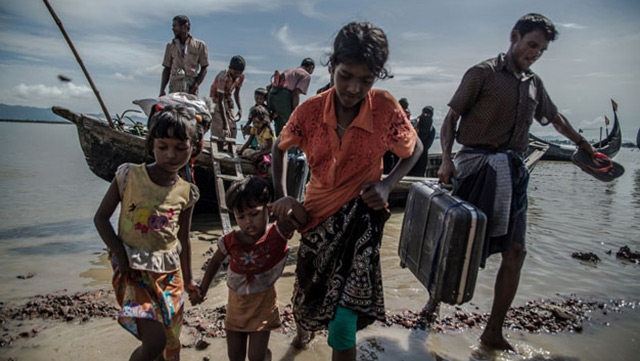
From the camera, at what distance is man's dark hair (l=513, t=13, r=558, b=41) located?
2312 millimetres

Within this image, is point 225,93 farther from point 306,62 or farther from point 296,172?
point 296,172

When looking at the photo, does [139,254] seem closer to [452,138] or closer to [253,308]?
[253,308]

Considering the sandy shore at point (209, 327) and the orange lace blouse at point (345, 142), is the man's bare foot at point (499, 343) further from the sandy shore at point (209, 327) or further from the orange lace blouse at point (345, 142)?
the orange lace blouse at point (345, 142)

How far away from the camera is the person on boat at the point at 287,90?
18.6ft

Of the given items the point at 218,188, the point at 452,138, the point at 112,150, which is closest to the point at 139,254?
the point at 452,138

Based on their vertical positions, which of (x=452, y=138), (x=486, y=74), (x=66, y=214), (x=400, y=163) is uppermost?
(x=486, y=74)

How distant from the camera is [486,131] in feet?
8.01

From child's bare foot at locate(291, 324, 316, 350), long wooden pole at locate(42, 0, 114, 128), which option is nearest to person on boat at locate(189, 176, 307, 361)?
child's bare foot at locate(291, 324, 316, 350)

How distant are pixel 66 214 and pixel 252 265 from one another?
282 inches

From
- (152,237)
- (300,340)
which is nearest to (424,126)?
(300,340)

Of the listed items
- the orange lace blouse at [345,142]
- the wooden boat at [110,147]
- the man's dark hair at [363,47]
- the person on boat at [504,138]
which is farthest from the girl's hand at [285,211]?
the wooden boat at [110,147]

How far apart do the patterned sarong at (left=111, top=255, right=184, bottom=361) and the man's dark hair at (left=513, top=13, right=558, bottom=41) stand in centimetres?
241

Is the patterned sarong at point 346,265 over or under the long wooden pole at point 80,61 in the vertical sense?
under

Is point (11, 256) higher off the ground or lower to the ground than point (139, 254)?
lower
